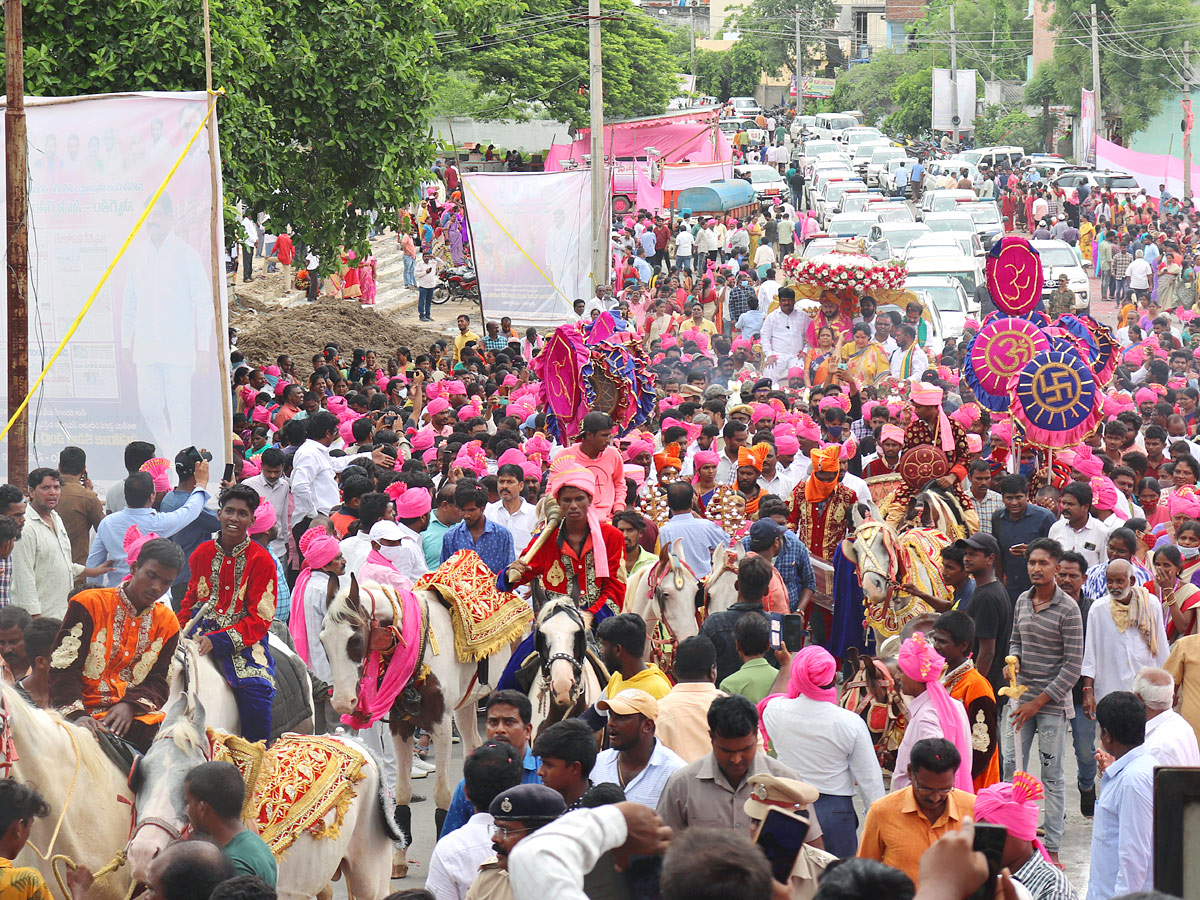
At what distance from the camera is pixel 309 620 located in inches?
367

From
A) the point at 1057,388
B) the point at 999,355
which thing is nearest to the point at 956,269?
the point at 999,355

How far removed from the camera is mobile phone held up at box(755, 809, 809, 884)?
190 inches

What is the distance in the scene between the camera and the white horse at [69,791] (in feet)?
19.9

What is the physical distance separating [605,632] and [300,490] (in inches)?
226

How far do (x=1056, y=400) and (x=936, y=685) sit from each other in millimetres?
5644

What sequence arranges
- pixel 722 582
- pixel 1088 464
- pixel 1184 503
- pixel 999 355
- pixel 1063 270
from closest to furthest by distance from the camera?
pixel 722 582 < pixel 1184 503 < pixel 1088 464 < pixel 999 355 < pixel 1063 270

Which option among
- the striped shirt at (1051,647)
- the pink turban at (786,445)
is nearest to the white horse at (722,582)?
the striped shirt at (1051,647)

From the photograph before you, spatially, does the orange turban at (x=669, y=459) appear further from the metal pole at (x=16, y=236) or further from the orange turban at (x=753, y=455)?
the metal pole at (x=16, y=236)

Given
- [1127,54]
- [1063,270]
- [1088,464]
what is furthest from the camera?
[1127,54]

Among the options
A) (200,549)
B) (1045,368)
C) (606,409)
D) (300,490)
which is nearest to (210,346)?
(300,490)

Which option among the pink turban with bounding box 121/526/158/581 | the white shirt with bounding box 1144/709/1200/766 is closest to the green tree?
the pink turban with bounding box 121/526/158/581

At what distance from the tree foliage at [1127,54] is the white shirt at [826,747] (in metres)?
47.3

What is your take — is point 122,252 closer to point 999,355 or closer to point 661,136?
point 999,355

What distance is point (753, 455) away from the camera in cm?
1162
